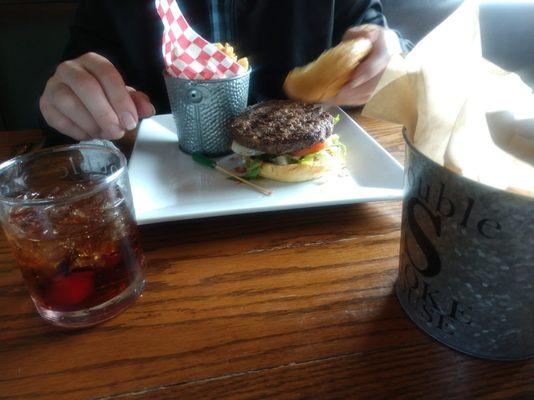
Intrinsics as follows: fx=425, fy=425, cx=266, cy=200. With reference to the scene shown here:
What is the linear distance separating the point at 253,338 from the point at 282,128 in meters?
0.45

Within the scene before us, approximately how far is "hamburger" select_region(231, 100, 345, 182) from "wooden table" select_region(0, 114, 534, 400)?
22 cm

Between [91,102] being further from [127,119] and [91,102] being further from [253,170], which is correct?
[253,170]

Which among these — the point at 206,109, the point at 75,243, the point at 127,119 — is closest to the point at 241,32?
the point at 206,109

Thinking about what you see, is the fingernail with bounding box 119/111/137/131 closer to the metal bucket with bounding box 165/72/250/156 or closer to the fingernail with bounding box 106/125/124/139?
the fingernail with bounding box 106/125/124/139

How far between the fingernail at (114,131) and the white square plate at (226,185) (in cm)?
6

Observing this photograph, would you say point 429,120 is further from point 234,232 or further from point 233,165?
point 233,165

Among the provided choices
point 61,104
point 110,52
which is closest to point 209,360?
point 61,104

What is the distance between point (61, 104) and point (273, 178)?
41 centimetres

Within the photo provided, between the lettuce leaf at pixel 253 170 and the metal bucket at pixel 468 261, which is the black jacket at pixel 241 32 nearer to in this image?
the lettuce leaf at pixel 253 170

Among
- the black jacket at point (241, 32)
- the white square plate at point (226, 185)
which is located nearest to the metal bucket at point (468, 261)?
the white square plate at point (226, 185)

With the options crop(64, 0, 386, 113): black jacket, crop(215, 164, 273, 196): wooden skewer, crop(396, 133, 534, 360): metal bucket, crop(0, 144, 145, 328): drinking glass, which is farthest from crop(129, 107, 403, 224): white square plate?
crop(64, 0, 386, 113): black jacket

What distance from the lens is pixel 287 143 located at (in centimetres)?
75

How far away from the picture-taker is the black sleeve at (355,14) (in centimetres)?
124

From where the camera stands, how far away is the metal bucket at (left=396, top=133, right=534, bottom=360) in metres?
0.30
